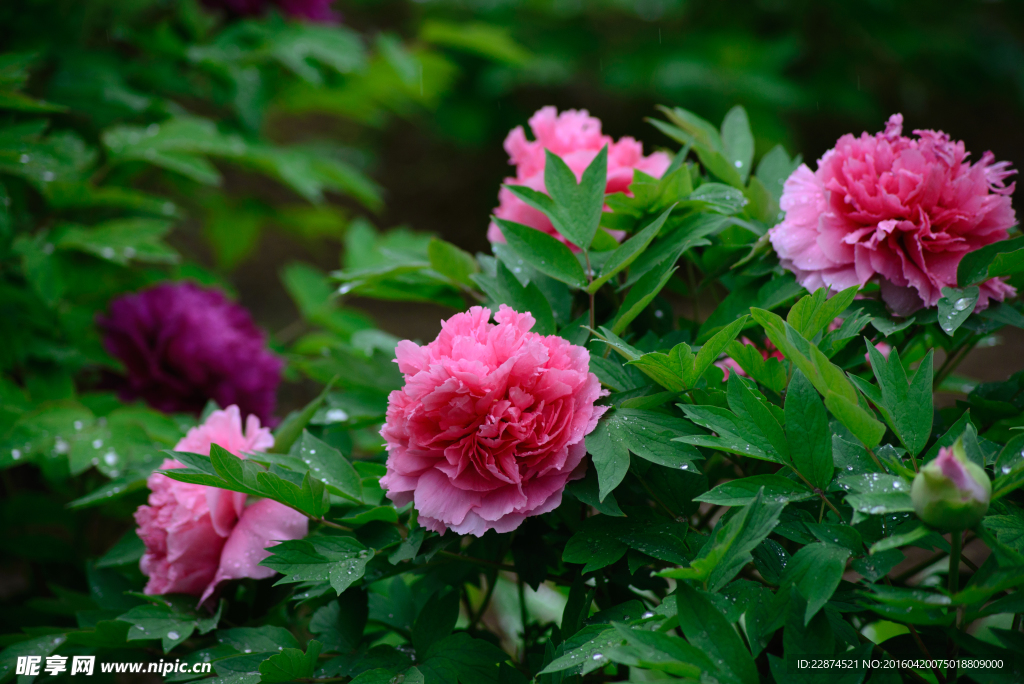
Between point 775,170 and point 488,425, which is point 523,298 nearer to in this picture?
point 488,425

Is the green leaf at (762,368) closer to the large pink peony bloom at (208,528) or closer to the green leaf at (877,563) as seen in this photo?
the green leaf at (877,563)

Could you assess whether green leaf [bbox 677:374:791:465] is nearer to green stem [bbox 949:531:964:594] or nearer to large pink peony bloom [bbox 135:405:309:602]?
green stem [bbox 949:531:964:594]

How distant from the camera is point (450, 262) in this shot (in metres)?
0.80

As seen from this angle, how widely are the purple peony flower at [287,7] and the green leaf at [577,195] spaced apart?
1274mm

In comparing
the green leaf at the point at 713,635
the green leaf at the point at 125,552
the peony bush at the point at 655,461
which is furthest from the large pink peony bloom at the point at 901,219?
the green leaf at the point at 125,552

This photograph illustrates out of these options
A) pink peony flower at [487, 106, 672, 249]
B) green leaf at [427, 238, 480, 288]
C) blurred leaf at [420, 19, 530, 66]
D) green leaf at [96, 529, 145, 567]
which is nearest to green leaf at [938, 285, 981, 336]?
pink peony flower at [487, 106, 672, 249]

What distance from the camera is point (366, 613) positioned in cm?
70

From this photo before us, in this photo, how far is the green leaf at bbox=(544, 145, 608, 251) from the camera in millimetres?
702

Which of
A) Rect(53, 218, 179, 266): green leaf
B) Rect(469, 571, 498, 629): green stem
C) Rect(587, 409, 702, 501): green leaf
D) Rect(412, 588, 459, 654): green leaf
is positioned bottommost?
Rect(469, 571, 498, 629): green stem

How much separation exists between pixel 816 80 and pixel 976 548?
9.32 feet

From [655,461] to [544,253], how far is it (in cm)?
26

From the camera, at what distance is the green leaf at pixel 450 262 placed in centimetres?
78

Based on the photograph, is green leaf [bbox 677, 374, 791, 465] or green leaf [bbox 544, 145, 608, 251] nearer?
green leaf [bbox 677, 374, 791, 465]

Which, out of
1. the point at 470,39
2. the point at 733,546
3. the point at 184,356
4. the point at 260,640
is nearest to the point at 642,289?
the point at 733,546
